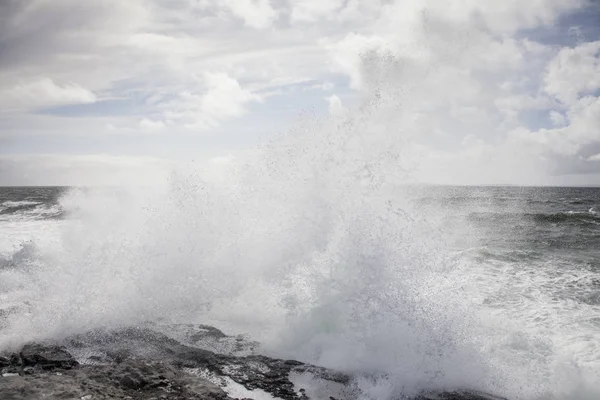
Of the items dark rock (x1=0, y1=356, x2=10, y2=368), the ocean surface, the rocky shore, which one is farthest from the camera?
the ocean surface

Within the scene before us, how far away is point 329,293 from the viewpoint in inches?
283

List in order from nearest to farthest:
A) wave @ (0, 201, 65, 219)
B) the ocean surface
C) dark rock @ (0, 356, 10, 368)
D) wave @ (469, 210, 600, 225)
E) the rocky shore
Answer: the rocky shore
dark rock @ (0, 356, 10, 368)
the ocean surface
wave @ (469, 210, 600, 225)
wave @ (0, 201, 65, 219)

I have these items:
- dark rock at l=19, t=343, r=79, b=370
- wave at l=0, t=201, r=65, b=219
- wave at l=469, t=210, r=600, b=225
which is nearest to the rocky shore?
dark rock at l=19, t=343, r=79, b=370

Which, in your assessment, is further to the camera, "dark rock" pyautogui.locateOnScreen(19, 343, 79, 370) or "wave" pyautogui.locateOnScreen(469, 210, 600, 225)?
"wave" pyautogui.locateOnScreen(469, 210, 600, 225)

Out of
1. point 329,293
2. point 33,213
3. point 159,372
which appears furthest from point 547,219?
point 33,213

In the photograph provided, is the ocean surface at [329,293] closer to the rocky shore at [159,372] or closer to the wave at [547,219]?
the rocky shore at [159,372]

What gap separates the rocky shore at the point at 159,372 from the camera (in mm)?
4855

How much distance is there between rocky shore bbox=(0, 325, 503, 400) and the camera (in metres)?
4.86

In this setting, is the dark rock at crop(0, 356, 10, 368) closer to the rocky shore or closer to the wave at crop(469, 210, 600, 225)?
the rocky shore

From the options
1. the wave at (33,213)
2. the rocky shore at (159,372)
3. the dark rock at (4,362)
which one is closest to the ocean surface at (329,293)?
the rocky shore at (159,372)

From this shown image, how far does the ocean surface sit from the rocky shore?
1.48 feet

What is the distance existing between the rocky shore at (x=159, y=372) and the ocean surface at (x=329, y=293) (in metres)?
0.45

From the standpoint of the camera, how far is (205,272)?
9.34 m

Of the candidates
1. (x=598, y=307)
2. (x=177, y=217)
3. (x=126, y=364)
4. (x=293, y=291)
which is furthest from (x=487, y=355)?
(x=177, y=217)
